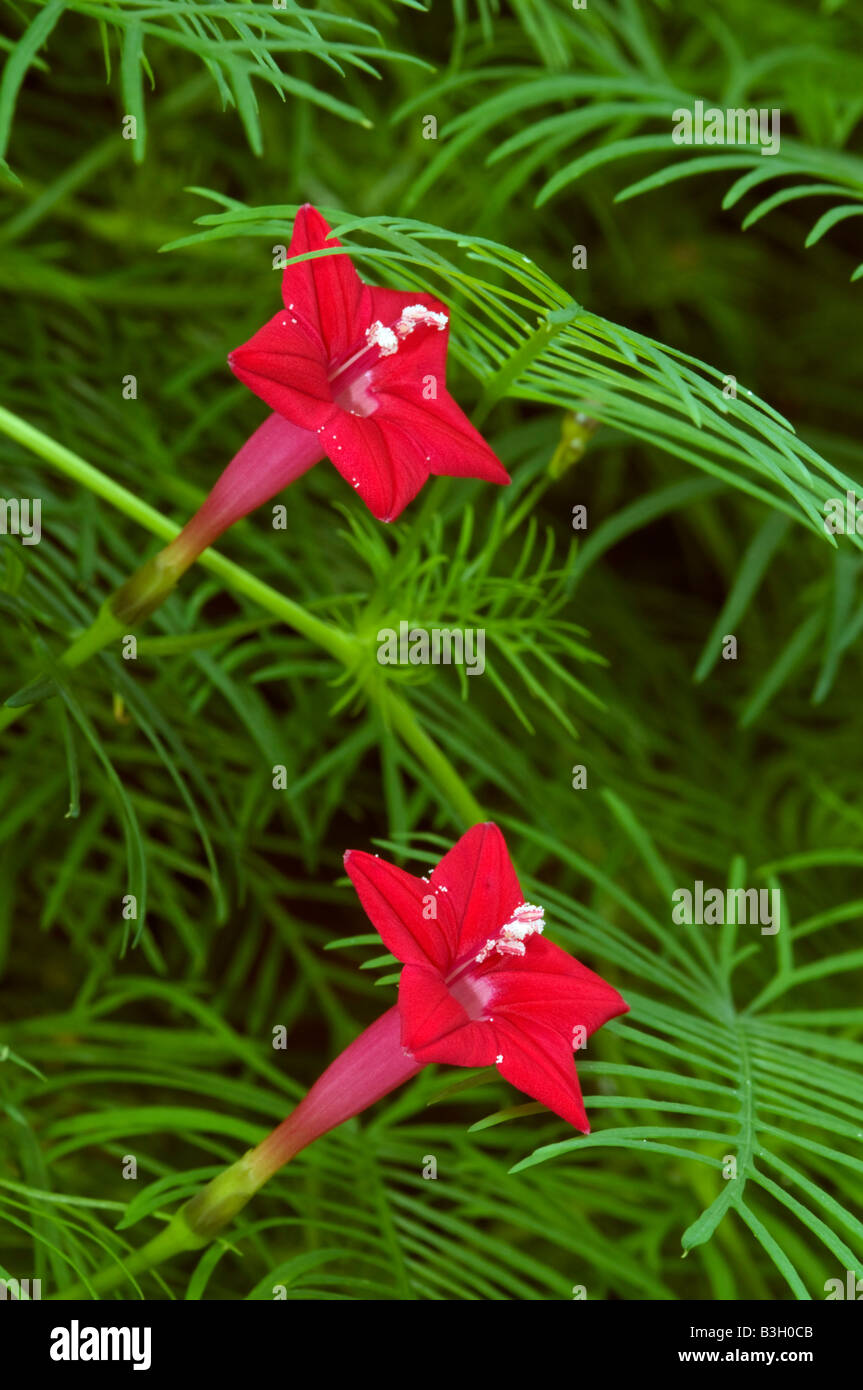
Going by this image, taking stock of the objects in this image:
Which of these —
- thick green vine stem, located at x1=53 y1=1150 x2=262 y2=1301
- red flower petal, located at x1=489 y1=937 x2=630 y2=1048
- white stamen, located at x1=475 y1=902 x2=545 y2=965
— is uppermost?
white stamen, located at x1=475 y1=902 x2=545 y2=965

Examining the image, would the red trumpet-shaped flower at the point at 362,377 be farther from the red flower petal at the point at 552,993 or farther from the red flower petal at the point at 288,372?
the red flower petal at the point at 552,993

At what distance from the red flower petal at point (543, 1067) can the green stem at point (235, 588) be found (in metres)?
0.15

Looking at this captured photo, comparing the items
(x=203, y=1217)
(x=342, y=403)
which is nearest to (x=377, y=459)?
(x=342, y=403)

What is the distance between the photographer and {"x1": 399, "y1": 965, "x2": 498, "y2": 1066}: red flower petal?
0.43 metres

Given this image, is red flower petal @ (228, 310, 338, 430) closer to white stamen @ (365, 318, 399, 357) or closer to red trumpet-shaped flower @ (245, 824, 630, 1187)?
white stamen @ (365, 318, 399, 357)

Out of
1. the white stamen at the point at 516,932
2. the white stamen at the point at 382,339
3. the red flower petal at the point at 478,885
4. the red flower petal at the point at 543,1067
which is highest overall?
the white stamen at the point at 382,339

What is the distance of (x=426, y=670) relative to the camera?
65cm

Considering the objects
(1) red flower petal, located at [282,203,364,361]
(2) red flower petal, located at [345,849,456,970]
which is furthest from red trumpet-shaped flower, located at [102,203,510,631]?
(2) red flower petal, located at [345,849,456,970]

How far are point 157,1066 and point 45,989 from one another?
10.5 inches

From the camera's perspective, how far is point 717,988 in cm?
71

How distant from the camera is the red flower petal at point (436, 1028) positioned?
43 centimetres

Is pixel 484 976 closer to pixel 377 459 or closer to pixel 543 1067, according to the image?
pixel 543 1067

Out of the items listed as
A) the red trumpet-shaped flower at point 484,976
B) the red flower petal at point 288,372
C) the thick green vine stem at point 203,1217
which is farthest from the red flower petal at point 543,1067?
the red flower petal at point 288,372

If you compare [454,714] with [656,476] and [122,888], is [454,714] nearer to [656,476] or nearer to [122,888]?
[122,888]
